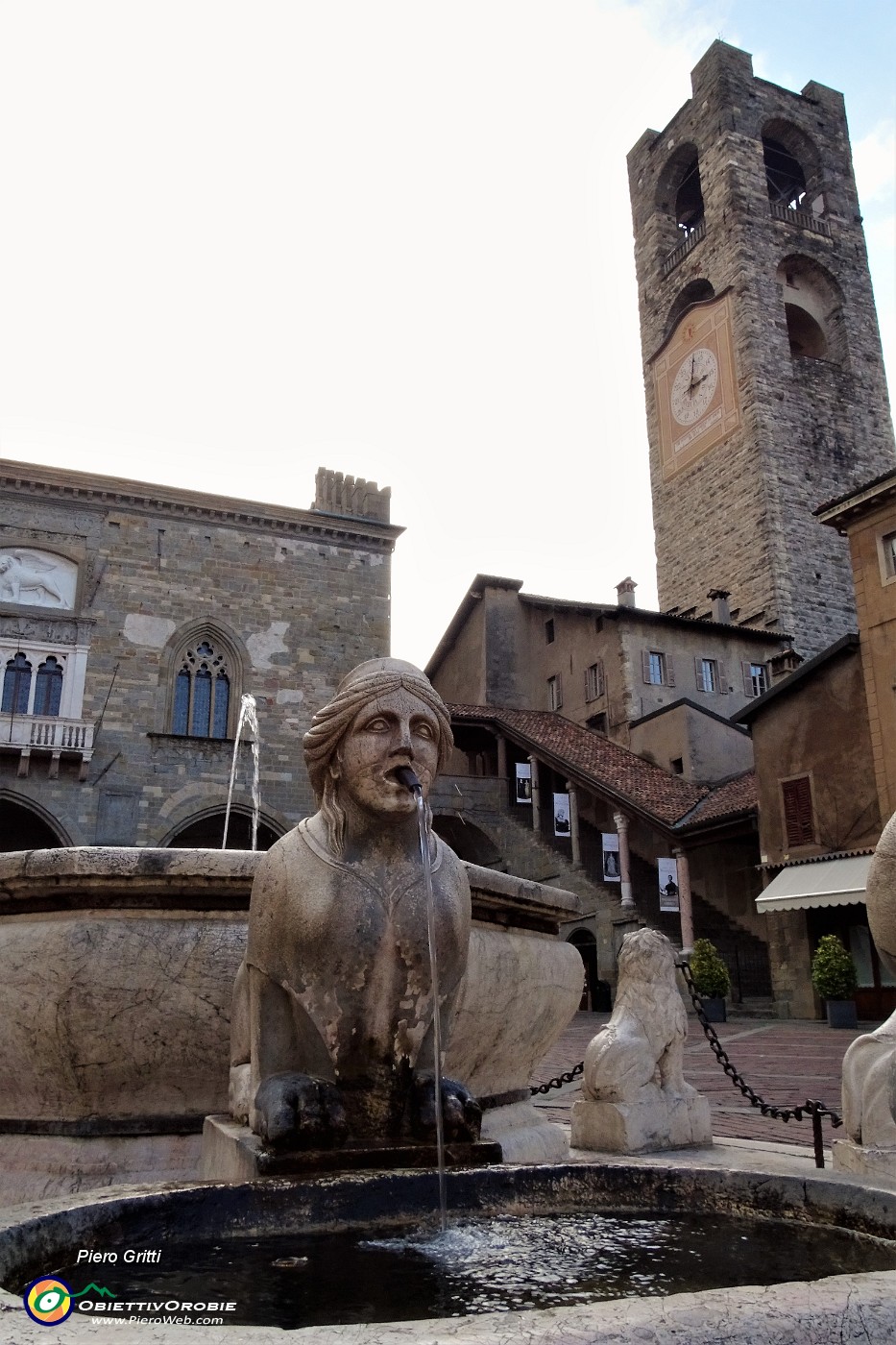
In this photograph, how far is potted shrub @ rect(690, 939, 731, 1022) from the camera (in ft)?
59.7

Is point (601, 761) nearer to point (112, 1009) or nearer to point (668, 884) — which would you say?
point (668, 884)

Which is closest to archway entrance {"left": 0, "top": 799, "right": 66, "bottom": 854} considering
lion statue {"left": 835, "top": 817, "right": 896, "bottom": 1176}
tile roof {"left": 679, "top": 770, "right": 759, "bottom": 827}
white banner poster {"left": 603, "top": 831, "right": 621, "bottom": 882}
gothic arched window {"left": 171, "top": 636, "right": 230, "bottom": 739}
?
gothic arched window {"left": 171, "top": 636, "right": 230, "bottom": 739}

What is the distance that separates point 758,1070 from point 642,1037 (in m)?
6.68

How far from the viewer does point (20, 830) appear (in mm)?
26203

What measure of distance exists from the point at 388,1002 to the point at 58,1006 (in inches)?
63.5

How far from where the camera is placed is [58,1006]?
11.5 feet

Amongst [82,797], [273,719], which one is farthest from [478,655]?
[82,797]

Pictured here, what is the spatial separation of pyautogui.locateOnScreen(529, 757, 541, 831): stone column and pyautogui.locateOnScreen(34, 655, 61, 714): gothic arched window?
11.8 meters

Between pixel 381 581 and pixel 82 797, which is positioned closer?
pixel 82 797

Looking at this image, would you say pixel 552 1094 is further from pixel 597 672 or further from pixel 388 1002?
pixel 597 672

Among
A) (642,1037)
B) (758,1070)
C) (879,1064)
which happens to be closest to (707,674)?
(758,1070)

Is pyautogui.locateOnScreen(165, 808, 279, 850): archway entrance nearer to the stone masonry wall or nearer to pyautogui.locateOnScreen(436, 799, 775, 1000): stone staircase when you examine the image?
the stone masonry wall

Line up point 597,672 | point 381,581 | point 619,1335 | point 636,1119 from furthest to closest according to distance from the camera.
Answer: point 597,672, point 381,581, point 636,1119, point 619,1335

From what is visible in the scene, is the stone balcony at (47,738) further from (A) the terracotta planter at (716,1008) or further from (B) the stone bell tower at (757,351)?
(B) the stone bell tower at (757,351)
